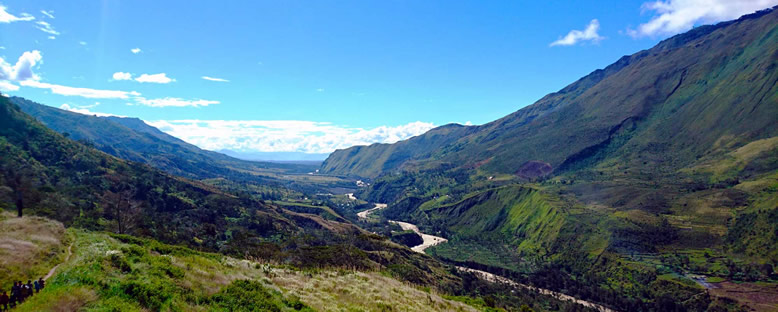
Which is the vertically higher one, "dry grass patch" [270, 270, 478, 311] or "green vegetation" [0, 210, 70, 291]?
"green vegetation" [0, 210, 70, 291]

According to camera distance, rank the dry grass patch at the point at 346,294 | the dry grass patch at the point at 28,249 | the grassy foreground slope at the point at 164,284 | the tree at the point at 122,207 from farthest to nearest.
A: the tree at the point at 122,207 < the dry grass patch at the point at 346,294 < the dry grass patch at the point at 28,249 < the grassy foreground slope at the point at 164,284

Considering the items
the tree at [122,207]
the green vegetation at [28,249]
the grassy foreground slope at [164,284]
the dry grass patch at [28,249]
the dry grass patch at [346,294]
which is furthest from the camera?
the tree at [122,207]

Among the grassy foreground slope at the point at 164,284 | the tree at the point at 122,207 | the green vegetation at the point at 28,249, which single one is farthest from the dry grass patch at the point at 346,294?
the tree at the point at 122,207

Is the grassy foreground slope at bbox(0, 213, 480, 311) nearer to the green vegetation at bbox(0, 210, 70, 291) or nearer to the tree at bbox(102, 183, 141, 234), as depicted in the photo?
the green vegetation at bbox(0, 210, 70, 291)

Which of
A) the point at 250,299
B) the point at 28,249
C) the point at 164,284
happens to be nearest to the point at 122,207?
the point at 28,249

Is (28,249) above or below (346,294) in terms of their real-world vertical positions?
above

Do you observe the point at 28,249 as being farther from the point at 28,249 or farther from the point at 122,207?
the point at 122,207

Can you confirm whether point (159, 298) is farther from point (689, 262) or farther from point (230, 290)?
point (689, 262)

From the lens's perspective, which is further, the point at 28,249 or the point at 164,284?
the point at 28,249

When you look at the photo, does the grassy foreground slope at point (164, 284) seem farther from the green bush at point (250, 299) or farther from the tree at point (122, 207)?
the tree at point (122, 207)

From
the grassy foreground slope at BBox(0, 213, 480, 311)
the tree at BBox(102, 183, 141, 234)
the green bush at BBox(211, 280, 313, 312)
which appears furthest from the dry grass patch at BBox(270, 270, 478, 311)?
the tree at BBox(102, 183, 141, 234)

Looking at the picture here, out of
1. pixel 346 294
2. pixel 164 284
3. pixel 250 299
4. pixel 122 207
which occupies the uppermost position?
pixel 164 284
